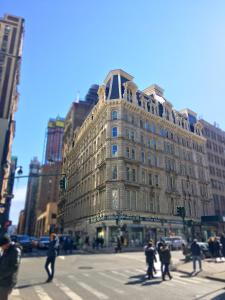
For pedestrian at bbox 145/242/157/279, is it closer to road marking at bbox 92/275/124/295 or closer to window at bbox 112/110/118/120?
road marking at bbox 92/275/124/295

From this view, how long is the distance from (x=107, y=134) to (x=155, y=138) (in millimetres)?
11074

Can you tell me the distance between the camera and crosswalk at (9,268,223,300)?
8.63m

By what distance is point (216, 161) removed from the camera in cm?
6650

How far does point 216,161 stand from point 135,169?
33.1 m

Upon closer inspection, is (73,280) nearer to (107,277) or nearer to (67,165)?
(107,277)

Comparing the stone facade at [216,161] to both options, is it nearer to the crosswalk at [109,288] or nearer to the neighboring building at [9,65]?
the neighboring building at [9,65]

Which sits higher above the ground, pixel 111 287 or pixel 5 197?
pixel 5 197

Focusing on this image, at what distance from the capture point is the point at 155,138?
49.3 m

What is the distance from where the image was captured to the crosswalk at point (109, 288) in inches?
340

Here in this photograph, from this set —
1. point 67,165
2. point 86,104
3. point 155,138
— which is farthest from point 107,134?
point 86,104

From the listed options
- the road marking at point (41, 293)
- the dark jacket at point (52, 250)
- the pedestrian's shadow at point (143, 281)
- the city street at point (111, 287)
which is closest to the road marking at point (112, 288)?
the city street at point (111, 287)

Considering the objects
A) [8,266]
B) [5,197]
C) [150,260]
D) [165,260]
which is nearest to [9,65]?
[5,197]

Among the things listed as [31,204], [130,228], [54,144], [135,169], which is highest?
[54,144]

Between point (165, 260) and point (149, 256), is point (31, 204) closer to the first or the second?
point (149, 256)
